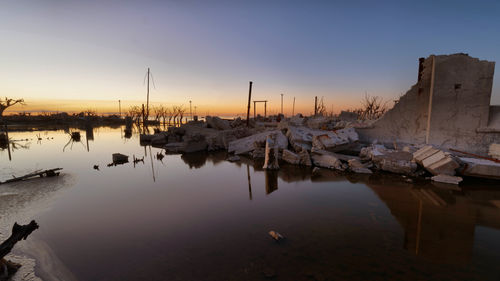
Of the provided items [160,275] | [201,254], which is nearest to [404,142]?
[201,254]

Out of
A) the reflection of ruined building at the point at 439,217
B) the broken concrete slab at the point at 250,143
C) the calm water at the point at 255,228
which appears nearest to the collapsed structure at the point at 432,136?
A: the broken concrete slab at the point at 250,143

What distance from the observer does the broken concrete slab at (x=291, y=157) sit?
897cm

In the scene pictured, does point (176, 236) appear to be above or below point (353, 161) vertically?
below

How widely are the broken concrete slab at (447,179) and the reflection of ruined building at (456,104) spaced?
8.82ft

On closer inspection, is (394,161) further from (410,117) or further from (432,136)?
(410,117)

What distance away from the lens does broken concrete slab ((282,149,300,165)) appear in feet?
29.4

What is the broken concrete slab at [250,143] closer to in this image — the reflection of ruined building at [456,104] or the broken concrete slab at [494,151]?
the reflection of ruined building at [456,104]

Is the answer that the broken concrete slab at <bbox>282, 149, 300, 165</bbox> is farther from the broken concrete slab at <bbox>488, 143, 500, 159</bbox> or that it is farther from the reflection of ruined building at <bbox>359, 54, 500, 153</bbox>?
the broken concrete slab at <bbox>488, 143, 500, 159</bbox>

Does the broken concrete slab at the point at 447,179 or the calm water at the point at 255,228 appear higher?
the broken concrete slab at the point at 447,179

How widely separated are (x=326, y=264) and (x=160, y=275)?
7.36 ft

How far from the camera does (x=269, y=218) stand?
14.1 ft

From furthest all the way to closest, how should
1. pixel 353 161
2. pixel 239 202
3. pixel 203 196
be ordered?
pixel 353 161, pixel 203 196, pixel 239 202

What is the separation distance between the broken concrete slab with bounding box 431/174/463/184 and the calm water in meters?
0.35

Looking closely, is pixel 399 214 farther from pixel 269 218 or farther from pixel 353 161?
pixel 353 161
